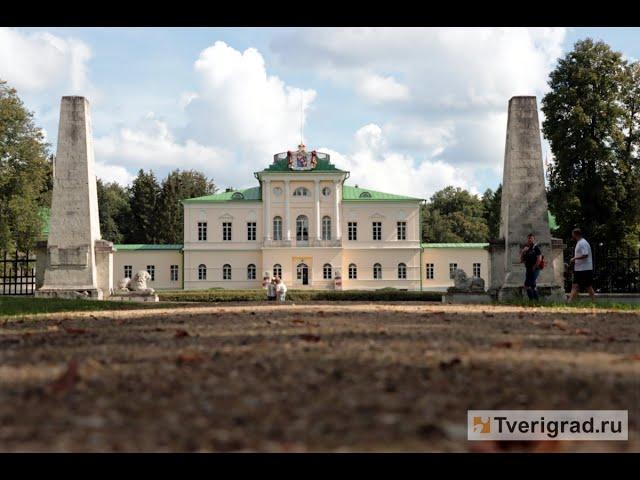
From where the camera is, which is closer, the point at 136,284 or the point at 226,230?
the point at 136,284

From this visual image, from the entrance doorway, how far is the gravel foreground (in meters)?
52.6

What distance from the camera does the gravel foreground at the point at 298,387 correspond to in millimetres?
2869

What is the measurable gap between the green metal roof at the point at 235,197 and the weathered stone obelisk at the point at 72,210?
134ft

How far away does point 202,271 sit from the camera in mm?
59344

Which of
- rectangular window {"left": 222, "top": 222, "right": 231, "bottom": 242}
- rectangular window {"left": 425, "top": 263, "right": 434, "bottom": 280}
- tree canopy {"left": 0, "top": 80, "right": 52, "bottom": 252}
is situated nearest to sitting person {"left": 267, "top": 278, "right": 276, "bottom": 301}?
tree canopy {"left": 0, "top": 80, "right": 52, "bottom": 252}

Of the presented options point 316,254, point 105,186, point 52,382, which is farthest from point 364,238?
point 52,382

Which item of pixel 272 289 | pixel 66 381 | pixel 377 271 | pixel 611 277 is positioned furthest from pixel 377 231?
pixel 66 381

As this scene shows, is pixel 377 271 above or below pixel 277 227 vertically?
below

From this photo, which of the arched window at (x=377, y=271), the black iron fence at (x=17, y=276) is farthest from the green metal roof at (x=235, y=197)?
the black iron fence at (x=17, y=276)

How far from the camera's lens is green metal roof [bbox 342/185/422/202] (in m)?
60.5

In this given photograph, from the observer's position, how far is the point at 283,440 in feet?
9.25

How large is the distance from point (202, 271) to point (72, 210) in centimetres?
4056

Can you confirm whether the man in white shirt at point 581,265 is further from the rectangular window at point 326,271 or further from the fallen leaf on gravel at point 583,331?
the rectangular window at point 326,271

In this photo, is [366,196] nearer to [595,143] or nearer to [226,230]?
[226,230]
